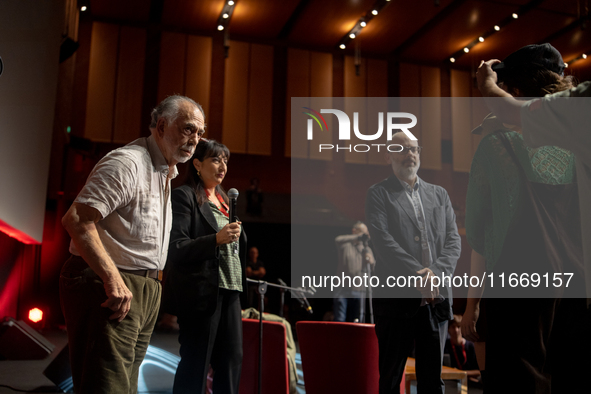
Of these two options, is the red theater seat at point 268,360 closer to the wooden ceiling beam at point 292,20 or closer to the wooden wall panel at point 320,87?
the wooden wall panel at point 320,87

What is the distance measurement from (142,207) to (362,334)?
1441mm

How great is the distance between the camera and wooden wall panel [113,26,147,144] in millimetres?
8250

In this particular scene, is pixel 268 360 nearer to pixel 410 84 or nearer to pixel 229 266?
pixel 229 266

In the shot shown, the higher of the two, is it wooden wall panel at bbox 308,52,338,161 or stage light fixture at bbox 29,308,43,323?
wooden wall panel at bbox 308,52,338,161

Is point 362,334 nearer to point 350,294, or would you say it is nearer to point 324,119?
point 350,294

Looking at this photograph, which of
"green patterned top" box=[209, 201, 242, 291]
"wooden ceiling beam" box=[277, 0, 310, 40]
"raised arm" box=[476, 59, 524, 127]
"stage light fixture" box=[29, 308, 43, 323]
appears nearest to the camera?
"raised arm" box=[476, 59, 524, 127]

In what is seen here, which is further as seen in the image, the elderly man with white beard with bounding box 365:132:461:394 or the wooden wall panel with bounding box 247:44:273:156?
the wooden wall panel with bounding box 247:44:273:156

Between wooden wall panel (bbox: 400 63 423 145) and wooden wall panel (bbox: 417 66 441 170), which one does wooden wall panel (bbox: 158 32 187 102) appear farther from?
wooden wall panel (bbox: 417 66 441 170)

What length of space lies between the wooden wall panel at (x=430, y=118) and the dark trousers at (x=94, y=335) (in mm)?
7872

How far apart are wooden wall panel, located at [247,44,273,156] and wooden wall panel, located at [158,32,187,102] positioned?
126 cm

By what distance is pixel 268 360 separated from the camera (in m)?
2.72

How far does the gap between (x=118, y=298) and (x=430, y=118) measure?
868 cm

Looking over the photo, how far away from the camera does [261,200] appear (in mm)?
8672

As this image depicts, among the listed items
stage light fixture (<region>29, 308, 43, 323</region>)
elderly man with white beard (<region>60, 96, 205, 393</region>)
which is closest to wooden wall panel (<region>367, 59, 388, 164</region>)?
stage light fixture (<region>29, 308, 43, 323</region>)
